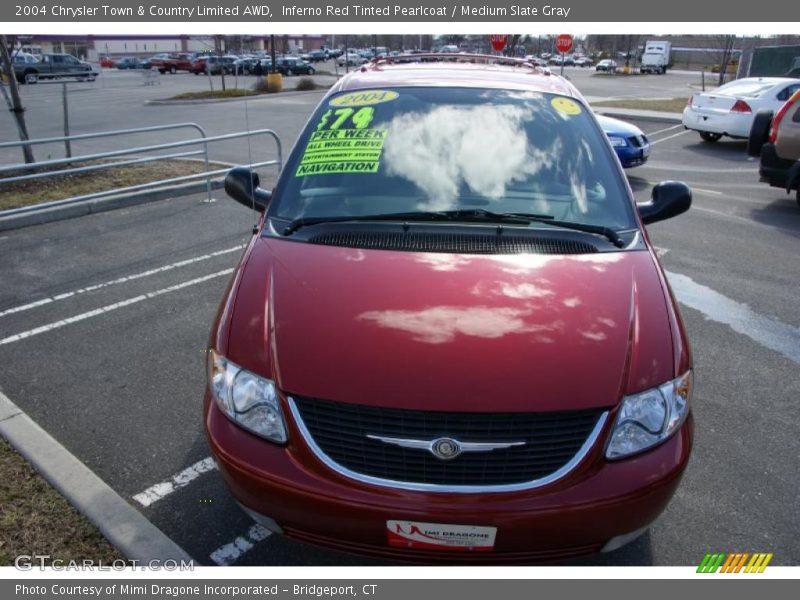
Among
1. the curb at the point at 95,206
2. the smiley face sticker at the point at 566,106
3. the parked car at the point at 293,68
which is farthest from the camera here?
the parked car at the point at 293,68

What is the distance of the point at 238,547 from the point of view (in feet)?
9.30

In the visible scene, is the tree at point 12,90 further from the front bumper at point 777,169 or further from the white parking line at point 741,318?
the front bumper at point 777,169

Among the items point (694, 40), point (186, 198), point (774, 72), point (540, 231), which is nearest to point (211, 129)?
point (186, 198)

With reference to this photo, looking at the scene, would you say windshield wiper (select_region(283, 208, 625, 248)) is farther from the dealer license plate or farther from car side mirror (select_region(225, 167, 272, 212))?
the dealer license plate

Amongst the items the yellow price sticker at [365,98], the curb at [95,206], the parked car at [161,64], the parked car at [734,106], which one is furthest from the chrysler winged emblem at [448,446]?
the parked car at [161,64]

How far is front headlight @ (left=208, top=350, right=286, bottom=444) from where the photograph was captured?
2346 millimetres

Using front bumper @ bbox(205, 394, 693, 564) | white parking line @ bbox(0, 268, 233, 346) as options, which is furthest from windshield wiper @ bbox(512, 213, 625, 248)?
white parking line @ bbox(0, 268, 233, 346)

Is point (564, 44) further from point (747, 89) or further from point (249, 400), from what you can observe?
point (249, 400)

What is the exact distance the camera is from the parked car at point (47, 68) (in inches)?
1459

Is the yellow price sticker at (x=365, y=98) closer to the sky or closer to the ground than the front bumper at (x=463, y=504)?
closer to the sky

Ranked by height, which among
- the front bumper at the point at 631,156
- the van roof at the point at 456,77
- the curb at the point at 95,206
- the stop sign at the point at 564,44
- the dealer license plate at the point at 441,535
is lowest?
the curb at the point at 95,206

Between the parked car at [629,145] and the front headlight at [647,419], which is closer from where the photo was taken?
the front headlight at [647,419]

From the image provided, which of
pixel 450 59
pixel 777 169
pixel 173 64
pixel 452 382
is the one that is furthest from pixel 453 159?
pixel 173 64
